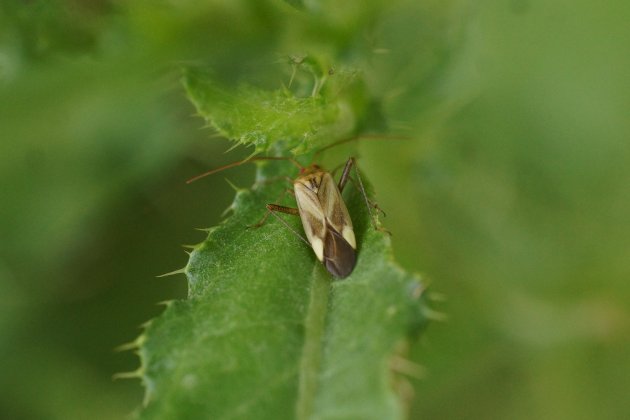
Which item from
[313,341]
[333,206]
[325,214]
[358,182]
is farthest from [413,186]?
[313,341]

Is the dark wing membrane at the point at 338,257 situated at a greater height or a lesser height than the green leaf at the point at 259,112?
lesser

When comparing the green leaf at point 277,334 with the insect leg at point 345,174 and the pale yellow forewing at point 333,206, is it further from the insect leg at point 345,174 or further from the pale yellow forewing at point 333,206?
the insect leg at point 345,174

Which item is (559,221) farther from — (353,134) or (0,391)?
(0,391)

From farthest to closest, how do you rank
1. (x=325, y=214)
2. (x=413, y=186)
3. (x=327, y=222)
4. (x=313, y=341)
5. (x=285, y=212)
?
(x=413, y=186) < (x=285, y=212) < (x=325, y=214) < (x=327, y=222) < (x=313, y=341)

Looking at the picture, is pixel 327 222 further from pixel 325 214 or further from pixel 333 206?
pixel 333 206

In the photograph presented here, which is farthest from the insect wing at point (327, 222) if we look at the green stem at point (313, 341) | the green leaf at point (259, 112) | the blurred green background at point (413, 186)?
the blurred green background at point (413, 186)

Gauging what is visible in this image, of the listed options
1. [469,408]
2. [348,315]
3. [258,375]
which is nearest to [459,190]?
[469,408]

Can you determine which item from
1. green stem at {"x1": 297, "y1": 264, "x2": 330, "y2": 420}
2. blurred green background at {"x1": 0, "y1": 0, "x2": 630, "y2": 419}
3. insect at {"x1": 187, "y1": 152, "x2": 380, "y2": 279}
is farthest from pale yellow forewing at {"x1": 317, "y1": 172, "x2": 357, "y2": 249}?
blurred green background at {"x1": 0, "y1": 0, "x2": 630, "y2": 419}
